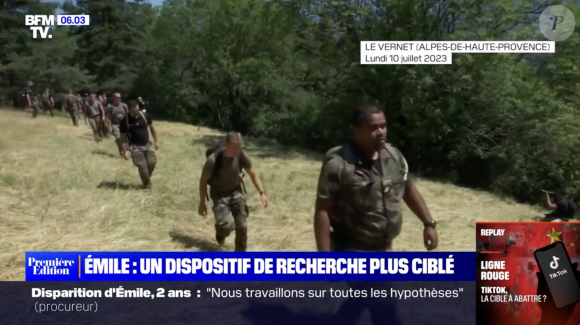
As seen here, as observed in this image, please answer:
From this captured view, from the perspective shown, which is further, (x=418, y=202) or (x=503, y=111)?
(x=503, y=111)

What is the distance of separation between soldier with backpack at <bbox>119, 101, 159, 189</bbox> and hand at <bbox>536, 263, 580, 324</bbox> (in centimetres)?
265

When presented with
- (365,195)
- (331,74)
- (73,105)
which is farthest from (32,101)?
(365,195)

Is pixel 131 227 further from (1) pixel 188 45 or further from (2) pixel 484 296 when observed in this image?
(2) pixel 484 296

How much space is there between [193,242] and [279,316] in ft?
2.36

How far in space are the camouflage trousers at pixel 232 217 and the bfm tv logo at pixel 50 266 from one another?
937 mm

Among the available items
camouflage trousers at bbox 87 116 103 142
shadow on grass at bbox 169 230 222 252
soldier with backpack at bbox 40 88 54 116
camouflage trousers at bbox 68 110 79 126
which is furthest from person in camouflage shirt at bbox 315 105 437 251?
soldier with backpack at bbox 40 88 54 116

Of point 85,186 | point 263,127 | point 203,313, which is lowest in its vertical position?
point 203,313

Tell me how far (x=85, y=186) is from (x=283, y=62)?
1535mm

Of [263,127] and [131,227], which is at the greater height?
[263,127]

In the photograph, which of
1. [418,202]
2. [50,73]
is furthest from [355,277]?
[50,73]

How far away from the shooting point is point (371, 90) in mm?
3998

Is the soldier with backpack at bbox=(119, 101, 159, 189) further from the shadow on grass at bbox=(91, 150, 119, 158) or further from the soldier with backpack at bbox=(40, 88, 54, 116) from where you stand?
the soldier with backpack at bbox=(40, 88, 54, 116)

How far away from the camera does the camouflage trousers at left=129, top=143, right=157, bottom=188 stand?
420 centimetres

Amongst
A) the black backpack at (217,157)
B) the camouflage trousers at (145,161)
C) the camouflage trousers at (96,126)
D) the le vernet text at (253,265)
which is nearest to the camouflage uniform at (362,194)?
the le vernet text at (253,265)
